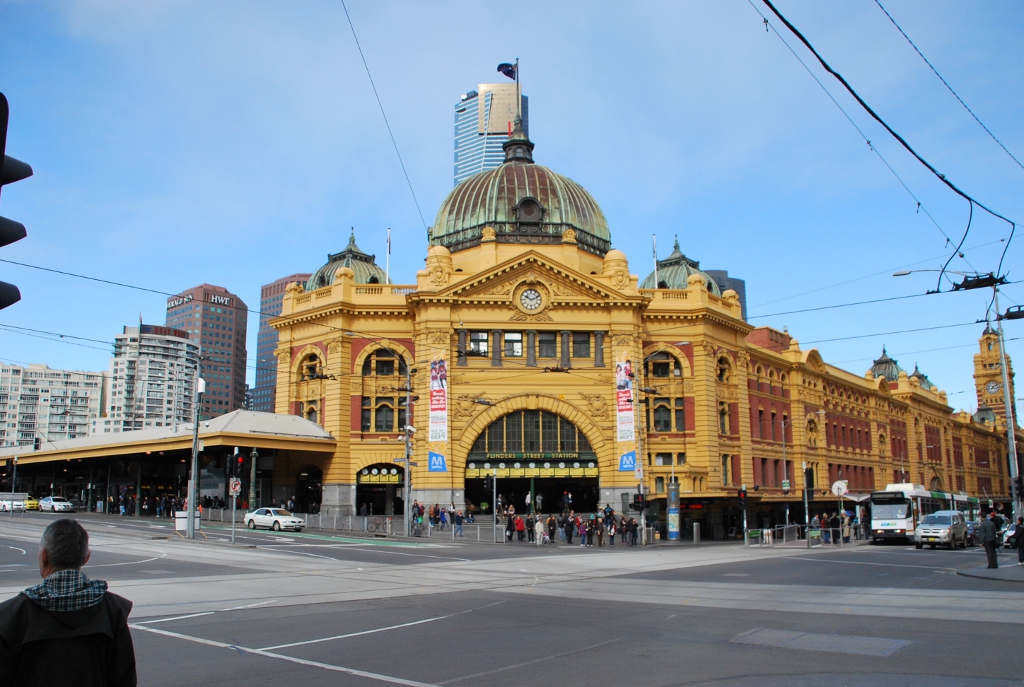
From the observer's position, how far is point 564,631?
14.1 metres

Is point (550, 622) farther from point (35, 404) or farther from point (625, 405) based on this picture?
point (35, 404)

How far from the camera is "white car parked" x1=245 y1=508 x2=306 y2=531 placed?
4712 cm

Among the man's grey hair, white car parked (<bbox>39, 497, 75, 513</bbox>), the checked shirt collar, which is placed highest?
the man's grey hair

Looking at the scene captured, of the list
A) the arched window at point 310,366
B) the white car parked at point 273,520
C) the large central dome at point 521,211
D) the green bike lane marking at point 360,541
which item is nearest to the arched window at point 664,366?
the large central dome at point 521,211

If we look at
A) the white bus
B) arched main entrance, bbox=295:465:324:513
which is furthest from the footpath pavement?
arched main entrance, bbox=295:465:324:513

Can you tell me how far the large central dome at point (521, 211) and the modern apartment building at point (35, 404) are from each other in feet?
479

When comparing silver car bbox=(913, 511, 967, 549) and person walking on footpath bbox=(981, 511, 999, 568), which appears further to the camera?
silver car bbox=(913, 511, 967, 549)

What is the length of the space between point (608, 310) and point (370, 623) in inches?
1773

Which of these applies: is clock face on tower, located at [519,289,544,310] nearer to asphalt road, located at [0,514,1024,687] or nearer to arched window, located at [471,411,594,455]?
arched window, located at [471,411,594,455]

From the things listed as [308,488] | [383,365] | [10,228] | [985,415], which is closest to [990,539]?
[10,228]

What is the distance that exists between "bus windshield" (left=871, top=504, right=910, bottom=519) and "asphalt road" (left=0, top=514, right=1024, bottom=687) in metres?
20.0

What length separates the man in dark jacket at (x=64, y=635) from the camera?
451cm

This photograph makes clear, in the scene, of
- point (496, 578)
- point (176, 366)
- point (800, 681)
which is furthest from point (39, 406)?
point (800, 681)

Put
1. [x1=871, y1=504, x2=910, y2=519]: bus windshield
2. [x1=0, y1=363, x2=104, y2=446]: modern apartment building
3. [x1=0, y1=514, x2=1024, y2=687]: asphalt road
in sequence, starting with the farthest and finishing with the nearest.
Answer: [x1=0, y1=363, x2=104, y2=446]: modern apartment building → [x1=871, y1=504, x2=910, y2=519]: bus windshield → [x1=0, y1=514, x2=1024, y2=687]: asphalt road
